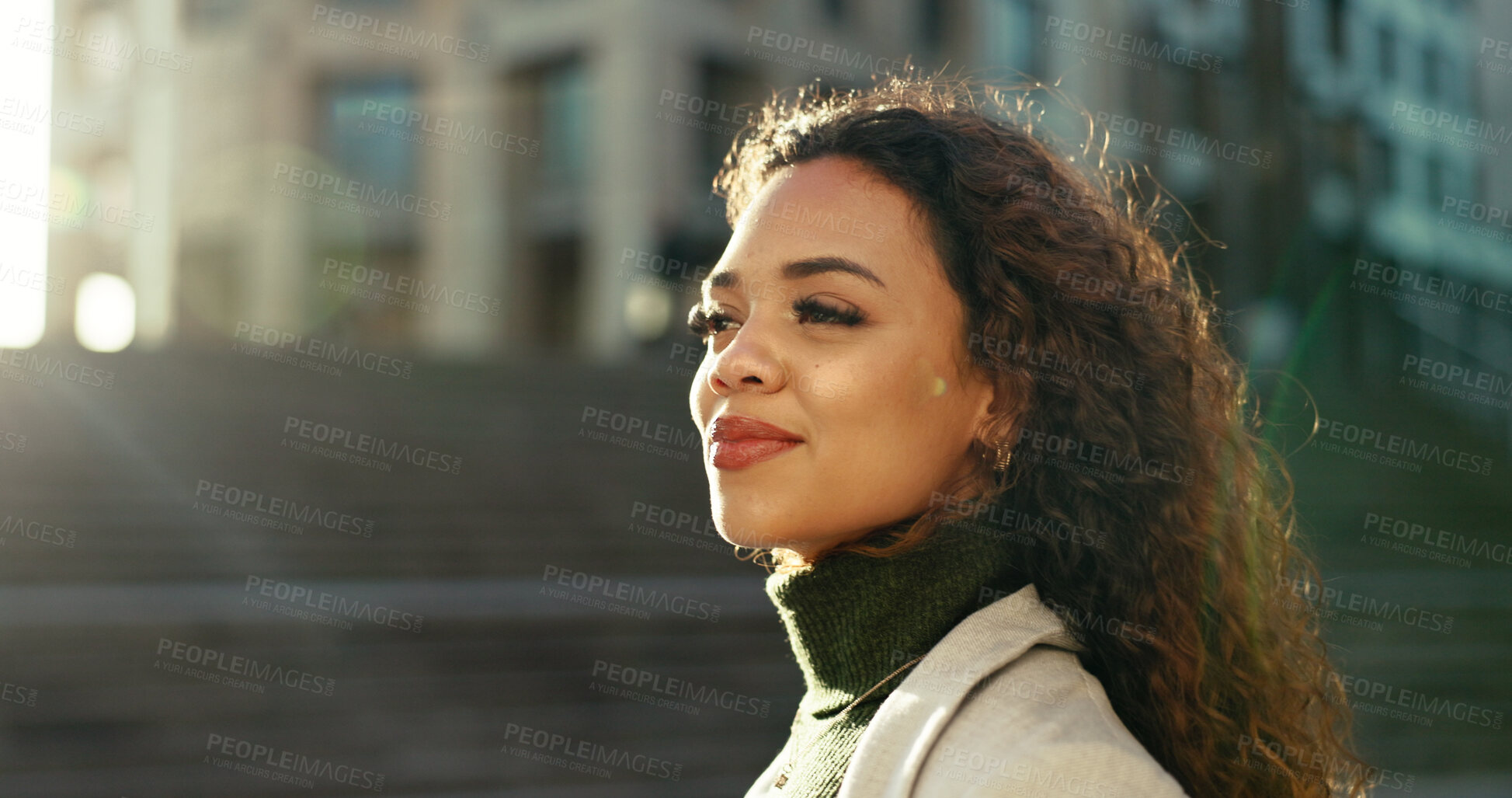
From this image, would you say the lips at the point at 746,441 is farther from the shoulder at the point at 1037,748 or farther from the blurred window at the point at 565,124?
the blurred window at the point at 565,124

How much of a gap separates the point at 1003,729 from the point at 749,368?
566mm

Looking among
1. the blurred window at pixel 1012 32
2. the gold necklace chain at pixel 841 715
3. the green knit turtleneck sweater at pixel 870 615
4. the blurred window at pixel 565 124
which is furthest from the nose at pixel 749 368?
the blurred window at pixel 1012 32

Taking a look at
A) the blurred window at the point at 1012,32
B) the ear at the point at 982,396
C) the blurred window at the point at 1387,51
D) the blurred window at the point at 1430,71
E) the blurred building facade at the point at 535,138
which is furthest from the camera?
the blurred window at the point at 1430,71

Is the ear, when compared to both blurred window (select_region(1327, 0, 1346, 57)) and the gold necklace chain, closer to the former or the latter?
the gold necklace chain

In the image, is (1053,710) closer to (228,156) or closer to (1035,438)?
(1035,438)

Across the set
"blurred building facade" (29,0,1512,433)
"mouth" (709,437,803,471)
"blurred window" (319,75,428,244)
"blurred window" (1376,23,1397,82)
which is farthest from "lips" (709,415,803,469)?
"blurred window" (1376,23,1397,82)

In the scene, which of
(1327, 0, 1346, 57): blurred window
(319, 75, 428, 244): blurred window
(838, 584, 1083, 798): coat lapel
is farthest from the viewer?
(319, 75, 428, 244): blurred window

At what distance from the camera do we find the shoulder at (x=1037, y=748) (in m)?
1.12

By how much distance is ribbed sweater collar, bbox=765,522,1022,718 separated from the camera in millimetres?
1483

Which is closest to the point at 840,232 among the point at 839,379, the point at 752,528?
the point at 839,379

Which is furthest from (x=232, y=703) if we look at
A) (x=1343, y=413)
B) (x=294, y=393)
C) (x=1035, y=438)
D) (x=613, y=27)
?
(x=613, y=27)

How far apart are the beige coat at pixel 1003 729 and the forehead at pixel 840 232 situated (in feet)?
1.46

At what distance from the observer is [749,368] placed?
1515 millimetres

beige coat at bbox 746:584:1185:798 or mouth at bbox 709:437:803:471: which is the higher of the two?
mouth at bbox 709:437:803:471
